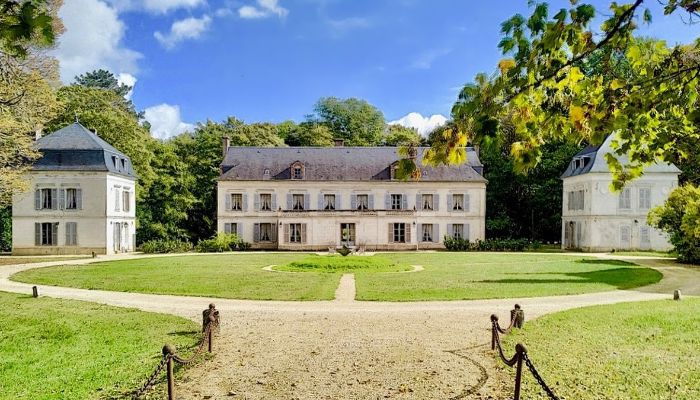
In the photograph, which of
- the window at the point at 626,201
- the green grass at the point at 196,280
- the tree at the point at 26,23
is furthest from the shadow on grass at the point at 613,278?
the tree at the point at 26,23

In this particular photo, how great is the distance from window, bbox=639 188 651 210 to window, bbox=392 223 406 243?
16182 mm

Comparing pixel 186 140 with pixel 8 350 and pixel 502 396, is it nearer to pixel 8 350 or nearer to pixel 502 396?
pixel 8 350

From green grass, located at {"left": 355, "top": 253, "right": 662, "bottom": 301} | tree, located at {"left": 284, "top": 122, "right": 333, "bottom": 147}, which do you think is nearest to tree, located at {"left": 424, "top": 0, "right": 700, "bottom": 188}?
green grass, located at {"left": 355, "top": 253, "right": 662, "bottom": 301}

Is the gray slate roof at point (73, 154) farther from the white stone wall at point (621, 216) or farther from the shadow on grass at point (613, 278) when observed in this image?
the white stone wall at point (621, 216)

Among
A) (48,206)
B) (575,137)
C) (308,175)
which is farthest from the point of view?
(308,175)

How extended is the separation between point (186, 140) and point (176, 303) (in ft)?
120

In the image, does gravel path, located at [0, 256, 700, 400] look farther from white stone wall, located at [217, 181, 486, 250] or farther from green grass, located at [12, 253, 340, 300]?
white stone wall, located at [217, 181, 486, 250]

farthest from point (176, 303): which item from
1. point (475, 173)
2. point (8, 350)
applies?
point (475, 173)

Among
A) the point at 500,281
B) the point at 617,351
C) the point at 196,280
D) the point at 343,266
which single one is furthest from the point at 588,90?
the point at 343,266

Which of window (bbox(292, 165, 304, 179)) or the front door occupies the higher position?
window (bbox(292, 165, 304, 179))

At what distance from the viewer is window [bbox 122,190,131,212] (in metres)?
36.2

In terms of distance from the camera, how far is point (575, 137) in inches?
197

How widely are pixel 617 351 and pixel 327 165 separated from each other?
1272 inches

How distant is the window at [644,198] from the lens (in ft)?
118
